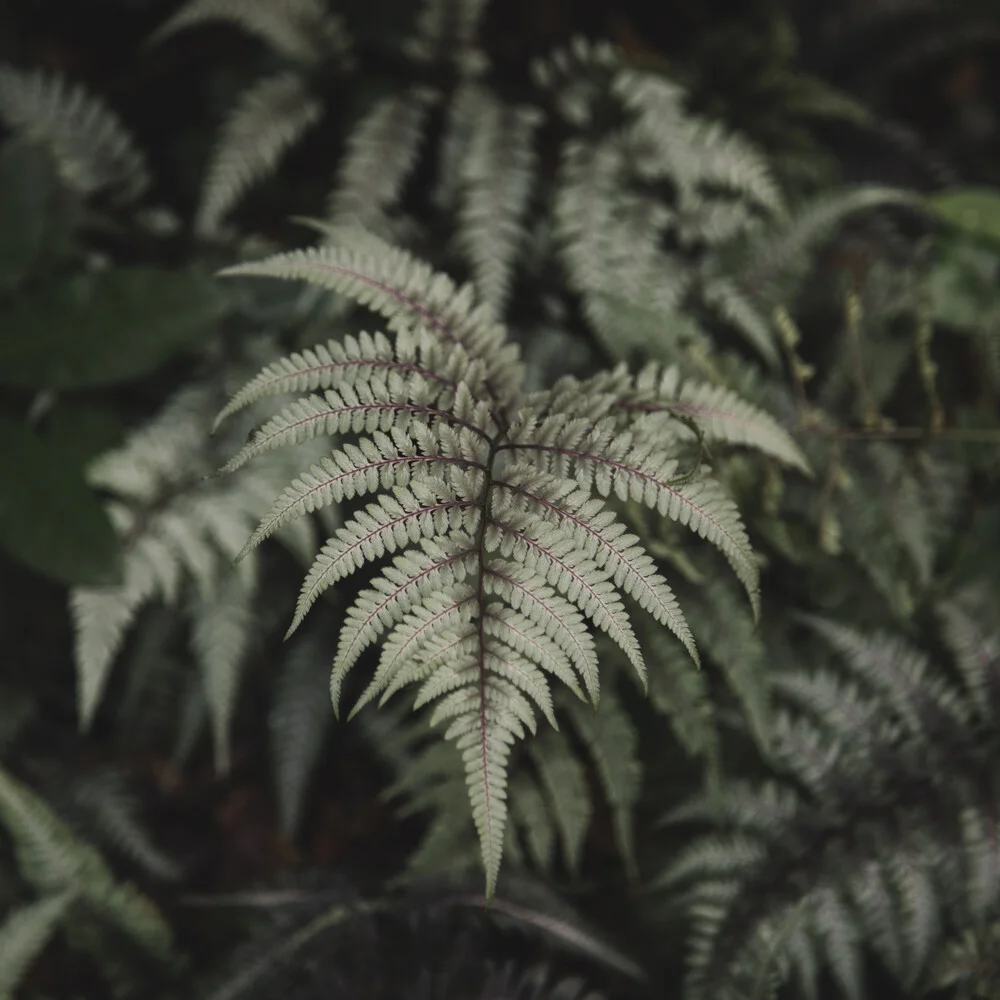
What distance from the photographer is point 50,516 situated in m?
2.06

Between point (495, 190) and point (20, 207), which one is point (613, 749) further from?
point (20, 207)

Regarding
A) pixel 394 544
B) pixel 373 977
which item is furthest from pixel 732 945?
pixel 394 544

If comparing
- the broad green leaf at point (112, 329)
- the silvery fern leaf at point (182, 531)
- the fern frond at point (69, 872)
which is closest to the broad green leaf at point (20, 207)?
the broad green leaf at point (112, 329)

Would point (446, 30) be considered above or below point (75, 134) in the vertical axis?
above

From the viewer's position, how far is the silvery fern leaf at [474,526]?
1.36m

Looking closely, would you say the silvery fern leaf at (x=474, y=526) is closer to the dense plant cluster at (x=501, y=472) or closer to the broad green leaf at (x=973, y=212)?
the dense plant cluster at (x=501, y=472)

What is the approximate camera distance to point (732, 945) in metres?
2.04

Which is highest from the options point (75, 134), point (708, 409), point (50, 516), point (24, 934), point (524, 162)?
point (524, 162)

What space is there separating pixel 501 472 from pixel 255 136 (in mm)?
1336

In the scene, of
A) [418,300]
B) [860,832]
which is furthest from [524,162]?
[860,832]

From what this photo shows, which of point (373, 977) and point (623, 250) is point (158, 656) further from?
point (623, 250)

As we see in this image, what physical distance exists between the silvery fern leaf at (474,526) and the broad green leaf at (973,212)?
1368mm

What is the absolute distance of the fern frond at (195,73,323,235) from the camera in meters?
2.25

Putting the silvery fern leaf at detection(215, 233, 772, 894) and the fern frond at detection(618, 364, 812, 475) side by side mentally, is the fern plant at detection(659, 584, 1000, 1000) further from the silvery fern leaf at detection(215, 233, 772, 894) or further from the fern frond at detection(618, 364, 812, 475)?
the silvery fern leaf at detection(215, 233, 772, 894)
